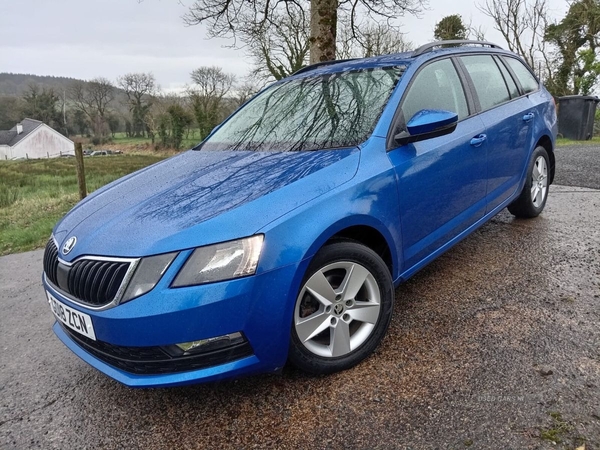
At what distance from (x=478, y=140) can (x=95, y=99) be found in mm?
70086

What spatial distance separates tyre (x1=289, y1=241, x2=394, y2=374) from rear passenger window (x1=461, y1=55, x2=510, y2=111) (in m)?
1.88

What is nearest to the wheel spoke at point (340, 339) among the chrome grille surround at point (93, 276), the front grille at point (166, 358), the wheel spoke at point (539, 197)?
the front grille at point (166, 358)

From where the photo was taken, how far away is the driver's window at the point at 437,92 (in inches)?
110

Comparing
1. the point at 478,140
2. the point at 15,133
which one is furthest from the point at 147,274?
the point at 15,133

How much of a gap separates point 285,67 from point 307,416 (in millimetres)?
25386

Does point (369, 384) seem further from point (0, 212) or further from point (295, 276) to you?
point (0, 212)

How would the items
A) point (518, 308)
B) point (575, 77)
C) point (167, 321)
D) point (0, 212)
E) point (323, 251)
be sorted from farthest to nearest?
point (575, 77)
point (0, 212)
point (518, 308)
point (323, 251)
point (167, 321)

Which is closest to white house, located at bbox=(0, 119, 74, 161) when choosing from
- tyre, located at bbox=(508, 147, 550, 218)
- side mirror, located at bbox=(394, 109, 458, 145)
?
tyre, located at bbox=(508, 147, 550, 218)

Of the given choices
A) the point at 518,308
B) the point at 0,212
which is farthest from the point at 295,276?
the point at 0,212

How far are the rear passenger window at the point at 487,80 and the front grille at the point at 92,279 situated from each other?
2.84 metres

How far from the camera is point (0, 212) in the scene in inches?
376

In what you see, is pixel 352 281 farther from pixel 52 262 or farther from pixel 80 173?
pixel 80 173

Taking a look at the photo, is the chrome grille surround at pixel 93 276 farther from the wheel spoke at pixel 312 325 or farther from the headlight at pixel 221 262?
the wheel spoke at pixel 312 325

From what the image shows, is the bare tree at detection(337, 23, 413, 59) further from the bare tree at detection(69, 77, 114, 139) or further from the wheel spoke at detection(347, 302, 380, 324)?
the bare tree at detection(69, 77, 114, 139)
